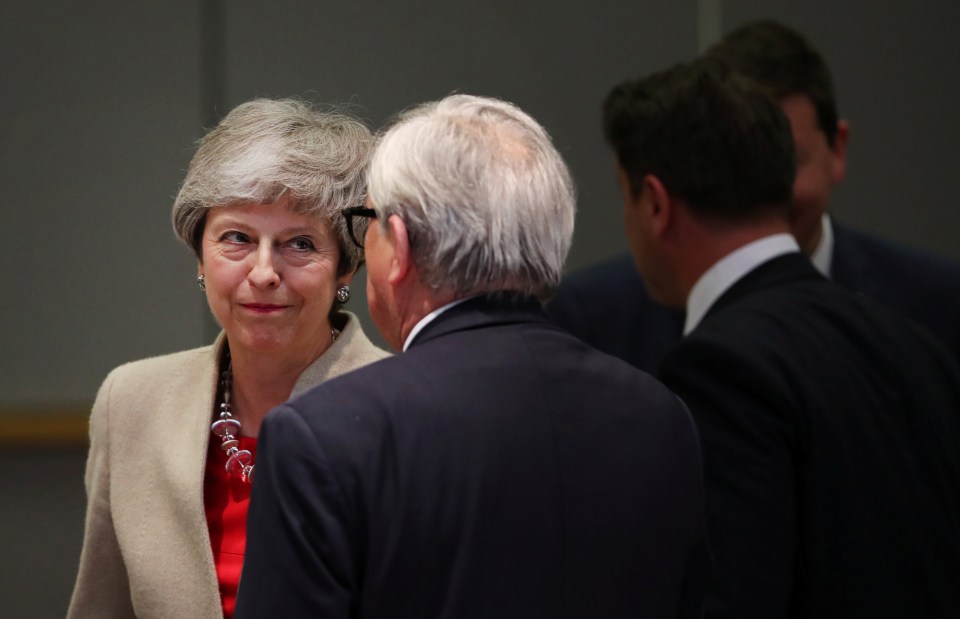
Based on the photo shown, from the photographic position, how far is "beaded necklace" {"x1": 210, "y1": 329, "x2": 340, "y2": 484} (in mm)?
2047

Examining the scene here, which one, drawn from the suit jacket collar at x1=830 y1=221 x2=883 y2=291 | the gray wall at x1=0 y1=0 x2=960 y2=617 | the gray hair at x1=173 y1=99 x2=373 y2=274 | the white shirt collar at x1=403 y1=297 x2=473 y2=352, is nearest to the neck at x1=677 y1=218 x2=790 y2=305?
the suit jacket collar at x1=830 y1=221 x2=883 y2=291

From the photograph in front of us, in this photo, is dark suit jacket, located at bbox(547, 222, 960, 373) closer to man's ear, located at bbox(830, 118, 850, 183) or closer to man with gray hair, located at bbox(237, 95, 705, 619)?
man's ear, located at bbox(830, 118, 850, 183)

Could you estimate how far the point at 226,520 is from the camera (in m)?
2.02

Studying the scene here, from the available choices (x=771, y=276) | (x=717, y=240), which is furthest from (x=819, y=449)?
(x=717, y=240)

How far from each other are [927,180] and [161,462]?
3198mm

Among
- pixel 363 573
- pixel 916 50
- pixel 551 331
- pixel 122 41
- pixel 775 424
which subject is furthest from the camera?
pixel 916 50

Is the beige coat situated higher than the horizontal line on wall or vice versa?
the beige coat

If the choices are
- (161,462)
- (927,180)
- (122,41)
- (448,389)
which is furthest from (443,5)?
(448,389)

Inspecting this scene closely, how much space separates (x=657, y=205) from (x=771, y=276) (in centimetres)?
37

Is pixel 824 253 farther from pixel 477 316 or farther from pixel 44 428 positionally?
pixel 44 428

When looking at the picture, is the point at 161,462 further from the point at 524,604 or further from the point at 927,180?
the point at 927,180

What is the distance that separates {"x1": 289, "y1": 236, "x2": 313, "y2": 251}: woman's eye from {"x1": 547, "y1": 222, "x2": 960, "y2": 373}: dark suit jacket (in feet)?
4.60

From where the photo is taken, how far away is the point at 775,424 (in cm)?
198

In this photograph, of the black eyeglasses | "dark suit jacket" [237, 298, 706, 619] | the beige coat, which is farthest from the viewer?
the beige coat
